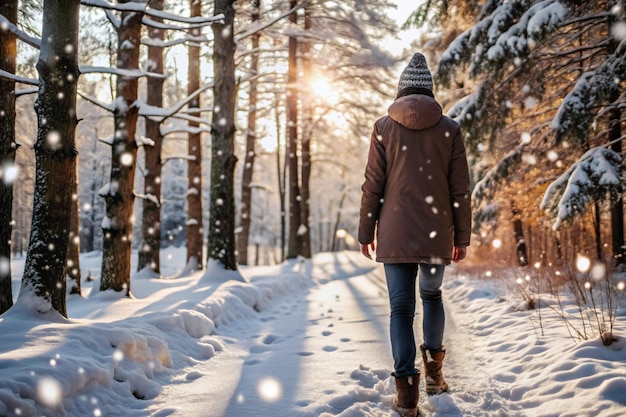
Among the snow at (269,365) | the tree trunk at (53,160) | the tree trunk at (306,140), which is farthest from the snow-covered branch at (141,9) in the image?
the tree trunk at (306,140)

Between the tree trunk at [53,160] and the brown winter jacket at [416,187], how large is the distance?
2840 mm

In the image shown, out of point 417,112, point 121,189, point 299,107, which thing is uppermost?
point 299,107

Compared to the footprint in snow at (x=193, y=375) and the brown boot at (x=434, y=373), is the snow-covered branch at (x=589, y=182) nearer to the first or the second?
the brown boot at (x=434, y=373)

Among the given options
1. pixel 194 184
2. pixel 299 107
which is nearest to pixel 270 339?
pixel 194 184

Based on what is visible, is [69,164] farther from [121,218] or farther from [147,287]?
[147,287]

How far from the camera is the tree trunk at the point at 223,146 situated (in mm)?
8594

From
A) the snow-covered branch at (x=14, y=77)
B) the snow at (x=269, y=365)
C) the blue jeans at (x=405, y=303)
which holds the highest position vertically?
the snow-covered branch at (x=14, y=77)

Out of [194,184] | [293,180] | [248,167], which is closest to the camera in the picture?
[194,184]

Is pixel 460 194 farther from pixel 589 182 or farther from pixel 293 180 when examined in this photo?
pixel 293 180

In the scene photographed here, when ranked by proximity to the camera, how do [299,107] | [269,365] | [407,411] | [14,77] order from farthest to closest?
[299,107]
[14,77]
[269,365]
[407,411]

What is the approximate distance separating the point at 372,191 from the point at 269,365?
202 cm

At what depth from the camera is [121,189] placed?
6.54m

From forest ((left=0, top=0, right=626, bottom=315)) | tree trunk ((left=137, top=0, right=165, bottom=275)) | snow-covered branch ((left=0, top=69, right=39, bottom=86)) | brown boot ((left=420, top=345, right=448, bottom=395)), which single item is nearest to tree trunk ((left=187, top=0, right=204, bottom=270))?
forest ((left=0, top=0, right=626, bottom=315))

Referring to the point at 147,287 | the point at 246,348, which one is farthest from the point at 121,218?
the point at 246,348
